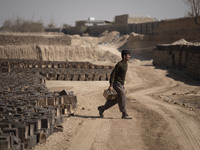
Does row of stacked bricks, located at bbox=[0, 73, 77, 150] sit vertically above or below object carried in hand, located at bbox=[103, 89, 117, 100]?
below

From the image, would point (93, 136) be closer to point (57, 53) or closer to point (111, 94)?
point (111, 94)

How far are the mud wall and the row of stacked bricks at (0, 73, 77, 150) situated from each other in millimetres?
8919

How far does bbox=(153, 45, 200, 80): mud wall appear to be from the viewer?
17.1 m

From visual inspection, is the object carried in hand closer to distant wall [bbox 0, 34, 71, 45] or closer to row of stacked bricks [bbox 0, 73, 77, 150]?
row of stacked bricks [bbox 0, 73, 77, 150]

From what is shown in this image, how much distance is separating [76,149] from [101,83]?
10531 mm

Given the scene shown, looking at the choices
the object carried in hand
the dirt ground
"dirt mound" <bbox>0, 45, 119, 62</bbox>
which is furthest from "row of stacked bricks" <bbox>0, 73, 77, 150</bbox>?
"dirt mound" <bbox>0, 45, 119, 62</bbox>

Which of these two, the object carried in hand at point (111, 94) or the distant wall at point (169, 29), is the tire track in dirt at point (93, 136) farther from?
the distant wall at point (169, 29)

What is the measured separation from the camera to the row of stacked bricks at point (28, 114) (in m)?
5.99

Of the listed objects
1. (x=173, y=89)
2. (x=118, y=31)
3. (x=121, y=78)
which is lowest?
(x=173, y=89)

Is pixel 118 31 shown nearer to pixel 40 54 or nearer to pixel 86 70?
pixel 40 54

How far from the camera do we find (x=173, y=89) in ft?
48.0

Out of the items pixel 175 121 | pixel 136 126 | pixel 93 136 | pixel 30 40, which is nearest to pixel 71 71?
pixel 175 121

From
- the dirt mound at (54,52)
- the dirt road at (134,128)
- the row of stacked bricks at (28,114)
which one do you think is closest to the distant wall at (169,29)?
the dirt mound at (54,52)

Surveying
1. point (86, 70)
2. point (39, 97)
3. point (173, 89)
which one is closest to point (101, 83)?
point (86, 70)
